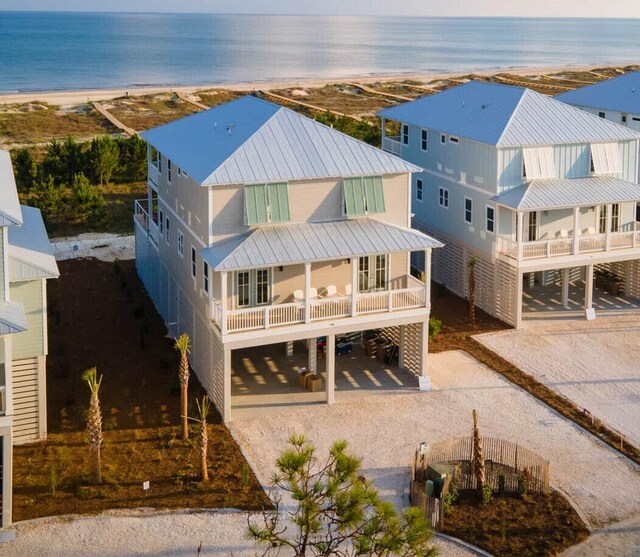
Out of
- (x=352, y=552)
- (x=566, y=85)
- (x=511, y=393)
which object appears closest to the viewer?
(x=352, y=552)

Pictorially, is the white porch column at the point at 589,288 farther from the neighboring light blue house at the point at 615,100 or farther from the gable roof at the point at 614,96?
the gable roof at the point at 614,96

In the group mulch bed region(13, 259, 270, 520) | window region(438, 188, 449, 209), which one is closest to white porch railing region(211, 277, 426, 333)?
mulch bed region(13, 259, 270, 520)

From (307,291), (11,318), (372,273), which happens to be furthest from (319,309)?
(11,318)

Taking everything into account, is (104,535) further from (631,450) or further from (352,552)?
(631,450)

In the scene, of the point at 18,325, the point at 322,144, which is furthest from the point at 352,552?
the point at 322,144

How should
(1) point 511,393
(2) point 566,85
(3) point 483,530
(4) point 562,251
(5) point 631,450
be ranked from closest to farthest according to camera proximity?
1. (3) point 483,530
2. (5) point 631,450
3. (1) point 511,393
4. (4) point 562,251
5. (2) point 566,85

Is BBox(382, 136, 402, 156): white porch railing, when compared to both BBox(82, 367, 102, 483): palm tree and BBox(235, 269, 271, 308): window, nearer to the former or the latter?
BBox(235, 269, 271, 308): window
